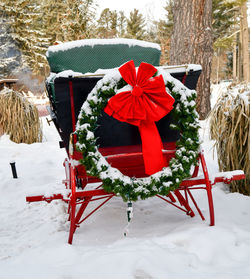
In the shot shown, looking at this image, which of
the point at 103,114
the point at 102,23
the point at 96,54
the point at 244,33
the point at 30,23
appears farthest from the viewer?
the point at 30,23

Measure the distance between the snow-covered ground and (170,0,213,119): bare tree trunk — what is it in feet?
11.0

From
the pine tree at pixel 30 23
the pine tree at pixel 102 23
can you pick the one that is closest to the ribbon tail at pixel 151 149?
the pine tree at pixel 102 23

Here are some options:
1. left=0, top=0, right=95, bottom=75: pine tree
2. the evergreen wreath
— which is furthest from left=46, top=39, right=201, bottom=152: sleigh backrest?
left=0, top=0, right=95, bottom=75: pine tree

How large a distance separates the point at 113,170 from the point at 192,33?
14.2ft

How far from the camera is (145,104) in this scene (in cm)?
190

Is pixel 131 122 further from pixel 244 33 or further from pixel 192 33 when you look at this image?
pixel 244 33

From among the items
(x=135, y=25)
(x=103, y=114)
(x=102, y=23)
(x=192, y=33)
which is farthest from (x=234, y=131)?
(x=135, y=25)

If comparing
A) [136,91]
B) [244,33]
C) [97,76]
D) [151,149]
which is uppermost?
[244,33]

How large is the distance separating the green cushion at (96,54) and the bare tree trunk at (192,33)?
3.04m

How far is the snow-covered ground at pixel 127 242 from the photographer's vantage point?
155cm

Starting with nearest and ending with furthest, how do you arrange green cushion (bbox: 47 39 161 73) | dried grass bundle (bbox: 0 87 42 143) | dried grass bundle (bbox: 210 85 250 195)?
green cushion (bbox: 47 39 161 73)
dried grass bundle (bbox: 210 85 250 195)
dried grass bundle (bbox: 0 87 42 143)

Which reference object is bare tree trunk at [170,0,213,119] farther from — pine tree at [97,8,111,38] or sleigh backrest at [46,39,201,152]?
pine tree at [97,8,111,38]

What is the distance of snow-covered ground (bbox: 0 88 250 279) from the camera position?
1.55m

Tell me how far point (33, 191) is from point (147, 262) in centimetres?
104
